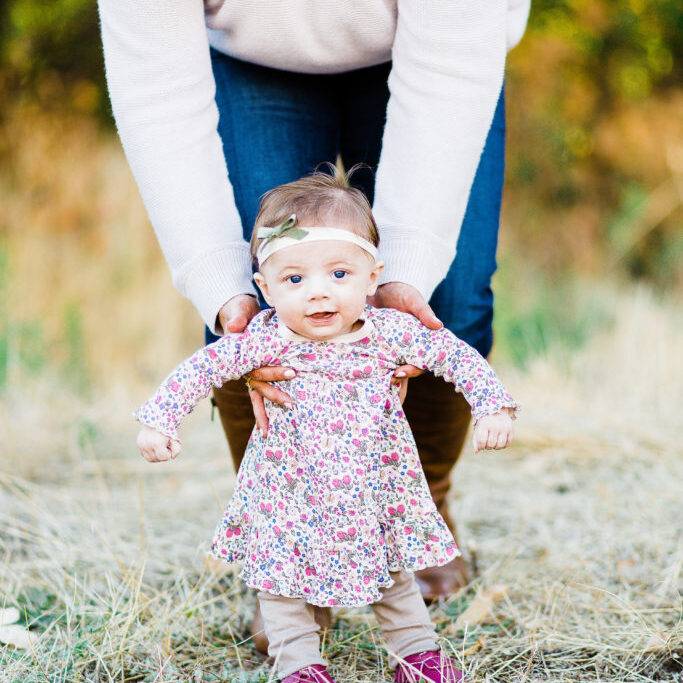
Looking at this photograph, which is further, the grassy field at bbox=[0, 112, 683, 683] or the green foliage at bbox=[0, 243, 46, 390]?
the green foliage at bbox=[0, 243, 46, 390]

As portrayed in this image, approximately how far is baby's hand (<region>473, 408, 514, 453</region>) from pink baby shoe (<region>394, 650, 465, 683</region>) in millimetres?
373

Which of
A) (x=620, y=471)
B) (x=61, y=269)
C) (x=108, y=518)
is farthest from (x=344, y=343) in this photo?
(x=61, y=269)

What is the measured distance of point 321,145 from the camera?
70.8 inches

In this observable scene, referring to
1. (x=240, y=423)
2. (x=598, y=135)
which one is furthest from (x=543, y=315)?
(x=240, y=423)

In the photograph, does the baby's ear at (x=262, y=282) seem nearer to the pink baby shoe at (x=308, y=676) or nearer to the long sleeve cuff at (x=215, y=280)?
the long sleeve cuff at (x=215, y=280)

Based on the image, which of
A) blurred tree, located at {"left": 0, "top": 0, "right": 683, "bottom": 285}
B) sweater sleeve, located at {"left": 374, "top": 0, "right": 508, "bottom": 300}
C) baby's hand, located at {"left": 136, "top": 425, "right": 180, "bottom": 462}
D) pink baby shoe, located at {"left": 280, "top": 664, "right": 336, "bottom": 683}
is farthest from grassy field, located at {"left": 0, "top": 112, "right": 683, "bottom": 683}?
sweater sleeve, located at {"left": 374, "top": 0, "right": 508, "bottom": 300}

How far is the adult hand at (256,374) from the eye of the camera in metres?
1.40

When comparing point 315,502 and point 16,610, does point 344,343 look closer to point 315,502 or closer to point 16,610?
point 315,502

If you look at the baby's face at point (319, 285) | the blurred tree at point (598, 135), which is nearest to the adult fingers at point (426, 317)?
the baby's face at point (319, 285)

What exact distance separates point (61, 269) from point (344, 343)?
316 cm

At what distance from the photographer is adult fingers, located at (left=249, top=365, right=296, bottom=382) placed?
1396mm

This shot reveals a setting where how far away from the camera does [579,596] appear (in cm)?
181

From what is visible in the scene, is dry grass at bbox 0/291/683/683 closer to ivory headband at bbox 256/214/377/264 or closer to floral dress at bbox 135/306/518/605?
floral dress at bbox 135/306/518/605

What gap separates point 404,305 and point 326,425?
0.26 m
